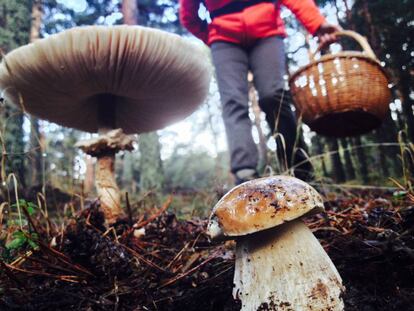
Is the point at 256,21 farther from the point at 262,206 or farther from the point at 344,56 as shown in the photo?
the point at 262,206

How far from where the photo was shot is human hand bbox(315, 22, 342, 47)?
307 cm

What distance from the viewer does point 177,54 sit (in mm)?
2242

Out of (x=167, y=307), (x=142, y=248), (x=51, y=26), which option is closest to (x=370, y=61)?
(x=142, y=248)

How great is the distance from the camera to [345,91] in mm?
2738

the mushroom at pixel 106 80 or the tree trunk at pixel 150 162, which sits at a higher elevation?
the mushroom at pixel 106 80

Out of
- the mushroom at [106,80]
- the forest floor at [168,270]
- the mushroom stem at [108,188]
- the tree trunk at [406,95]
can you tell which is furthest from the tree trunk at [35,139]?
the tree trunk at [406,95]

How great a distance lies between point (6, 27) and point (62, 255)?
3.84 metres

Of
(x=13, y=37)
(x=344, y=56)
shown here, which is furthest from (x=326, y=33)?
(x=13, y=37)

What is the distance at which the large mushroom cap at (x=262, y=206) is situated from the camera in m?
1.11

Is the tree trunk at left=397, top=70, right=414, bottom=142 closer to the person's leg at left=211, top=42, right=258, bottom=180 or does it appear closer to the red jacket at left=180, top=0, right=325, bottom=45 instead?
the red jacket at left=180, top=0, right=325, bottom=45

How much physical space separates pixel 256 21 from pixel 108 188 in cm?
208

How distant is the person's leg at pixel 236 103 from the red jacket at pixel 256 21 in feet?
0.38

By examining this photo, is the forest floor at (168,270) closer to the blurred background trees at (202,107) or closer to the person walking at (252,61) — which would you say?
the blurred background trees at (202,107)

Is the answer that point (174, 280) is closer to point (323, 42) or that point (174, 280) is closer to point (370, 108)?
point (370, 108)
